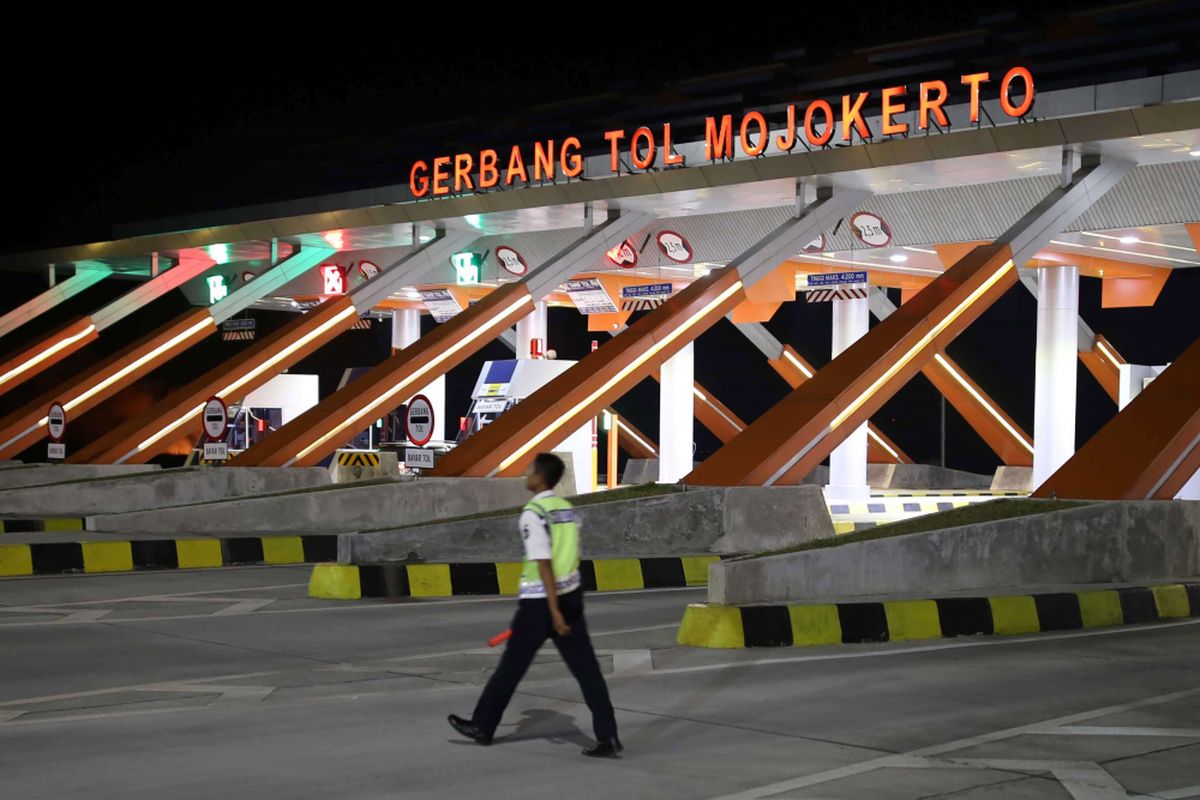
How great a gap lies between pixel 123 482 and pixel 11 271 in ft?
40.7

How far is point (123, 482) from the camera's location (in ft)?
71.2

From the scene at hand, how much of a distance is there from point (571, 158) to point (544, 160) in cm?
48

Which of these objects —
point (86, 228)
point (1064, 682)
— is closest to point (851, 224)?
point (1064, 682)

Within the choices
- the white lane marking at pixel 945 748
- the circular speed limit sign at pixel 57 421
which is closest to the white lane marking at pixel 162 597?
the white lane marking at pixel 945 748

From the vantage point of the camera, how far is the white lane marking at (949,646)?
9.22 m

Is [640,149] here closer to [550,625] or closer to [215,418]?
[215,418]

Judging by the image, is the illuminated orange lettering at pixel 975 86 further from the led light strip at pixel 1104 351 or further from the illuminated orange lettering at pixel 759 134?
the led light strip at pixel 1104 351

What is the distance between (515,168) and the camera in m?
20.6

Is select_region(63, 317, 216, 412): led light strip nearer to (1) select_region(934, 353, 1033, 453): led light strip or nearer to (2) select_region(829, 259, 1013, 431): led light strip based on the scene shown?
(1) select_region(934, 353, 1033, 453): led light strip

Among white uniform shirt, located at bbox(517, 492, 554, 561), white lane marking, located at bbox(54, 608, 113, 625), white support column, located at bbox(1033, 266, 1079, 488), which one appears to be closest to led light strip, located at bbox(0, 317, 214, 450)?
white support column, located at bbox(1033, 266, 1079, 488)

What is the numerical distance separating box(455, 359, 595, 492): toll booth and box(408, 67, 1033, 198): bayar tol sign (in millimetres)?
3023

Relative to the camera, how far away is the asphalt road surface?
606 centimetres

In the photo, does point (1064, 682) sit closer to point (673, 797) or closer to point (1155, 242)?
point (673, 797)

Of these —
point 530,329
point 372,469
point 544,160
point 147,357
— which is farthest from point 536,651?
point 530,329
